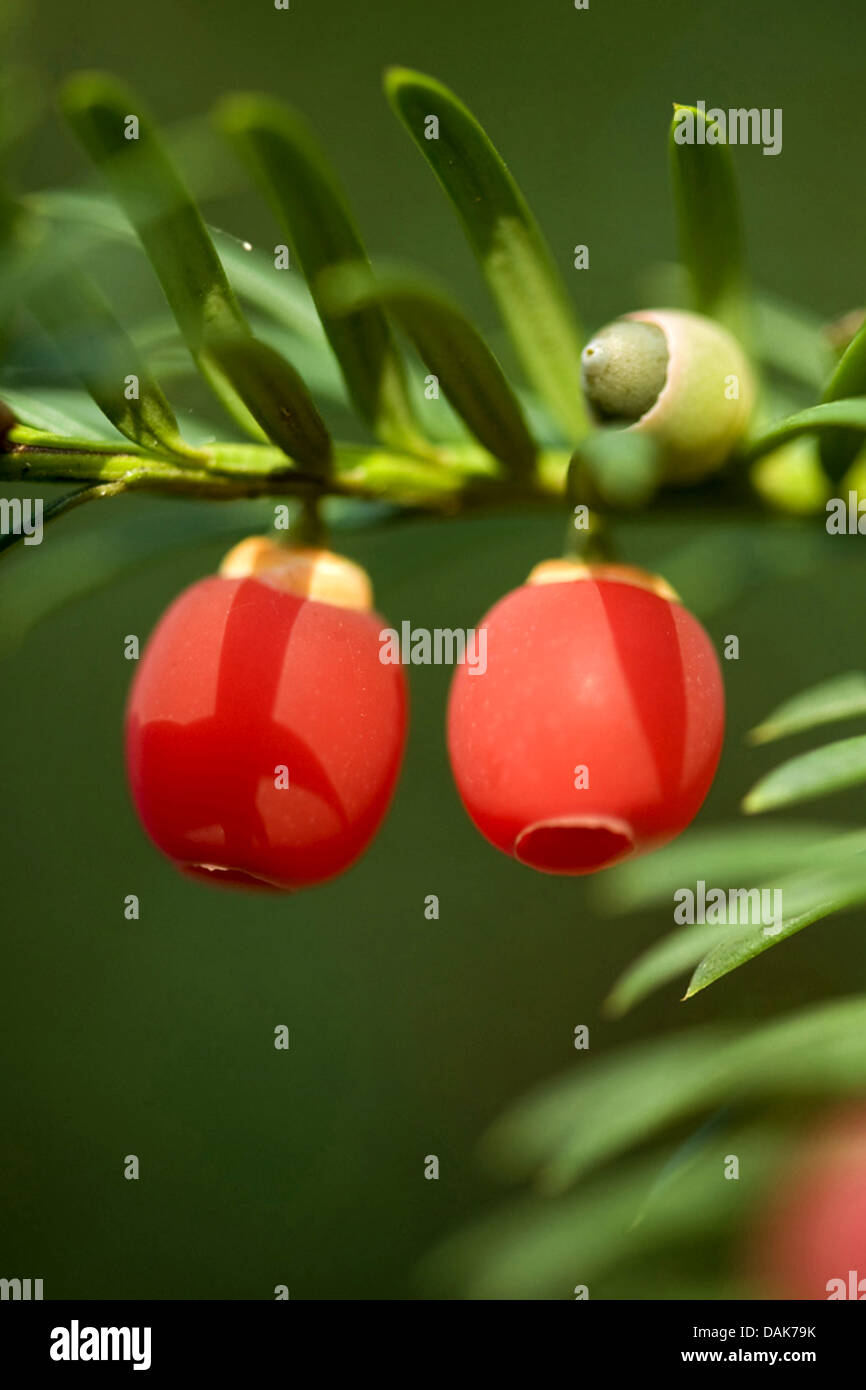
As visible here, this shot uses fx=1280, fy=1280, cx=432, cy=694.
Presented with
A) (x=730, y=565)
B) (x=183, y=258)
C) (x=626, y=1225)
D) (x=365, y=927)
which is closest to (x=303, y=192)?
(x=183, y=258)

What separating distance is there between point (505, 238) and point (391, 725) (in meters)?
0.18

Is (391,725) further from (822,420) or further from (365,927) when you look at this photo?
(365,927)

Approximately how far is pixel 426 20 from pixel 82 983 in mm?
1748

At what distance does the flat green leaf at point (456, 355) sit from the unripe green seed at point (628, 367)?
1.3 inches

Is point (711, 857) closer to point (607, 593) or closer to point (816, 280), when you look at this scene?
point (607, 593)

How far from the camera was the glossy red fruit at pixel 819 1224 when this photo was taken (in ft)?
1.79

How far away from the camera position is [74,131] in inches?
15.9

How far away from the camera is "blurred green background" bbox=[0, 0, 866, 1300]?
178cm

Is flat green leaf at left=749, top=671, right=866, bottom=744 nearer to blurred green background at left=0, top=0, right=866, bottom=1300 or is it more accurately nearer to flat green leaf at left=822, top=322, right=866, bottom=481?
flat green leaf at left=822, top=322, right=866, bottom=481

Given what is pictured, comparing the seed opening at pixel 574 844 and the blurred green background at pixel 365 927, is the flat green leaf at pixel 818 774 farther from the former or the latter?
the blurred green background at pixel 365 927

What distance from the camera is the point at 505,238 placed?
1.54ft

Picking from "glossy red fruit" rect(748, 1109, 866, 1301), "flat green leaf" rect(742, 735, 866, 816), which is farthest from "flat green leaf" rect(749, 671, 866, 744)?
"glossy red fruit" rect(748, 1109, 866, 1301)

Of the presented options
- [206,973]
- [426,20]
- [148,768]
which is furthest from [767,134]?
[148,768]

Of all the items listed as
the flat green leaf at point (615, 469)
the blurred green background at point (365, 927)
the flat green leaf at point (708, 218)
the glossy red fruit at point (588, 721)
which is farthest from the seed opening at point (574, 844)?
the blurred green background at point (365, 927)
